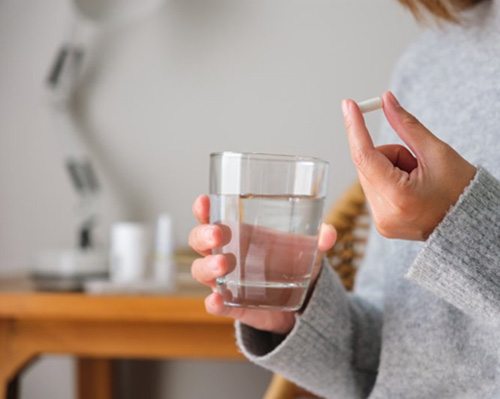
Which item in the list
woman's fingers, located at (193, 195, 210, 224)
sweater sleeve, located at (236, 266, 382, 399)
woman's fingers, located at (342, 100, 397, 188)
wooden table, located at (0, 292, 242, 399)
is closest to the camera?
woman's fingers, located at (342, 100, 397, 188)

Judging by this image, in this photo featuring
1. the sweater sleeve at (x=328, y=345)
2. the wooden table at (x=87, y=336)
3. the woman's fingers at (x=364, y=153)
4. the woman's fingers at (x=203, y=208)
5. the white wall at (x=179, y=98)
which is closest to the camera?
the woman's fingers at (x=364, y=153)

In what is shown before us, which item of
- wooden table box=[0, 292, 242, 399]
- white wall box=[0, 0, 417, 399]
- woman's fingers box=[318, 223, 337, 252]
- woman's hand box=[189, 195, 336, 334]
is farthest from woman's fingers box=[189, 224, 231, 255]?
white wall box=[0, 0, 417, 399]

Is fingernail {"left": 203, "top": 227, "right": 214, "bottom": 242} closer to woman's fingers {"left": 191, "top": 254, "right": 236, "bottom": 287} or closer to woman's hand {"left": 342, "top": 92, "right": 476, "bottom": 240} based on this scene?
woman's fingers {"left": 191, "top": 254, "right": 236, "bottom": 287}

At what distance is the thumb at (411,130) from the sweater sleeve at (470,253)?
1.7 inches

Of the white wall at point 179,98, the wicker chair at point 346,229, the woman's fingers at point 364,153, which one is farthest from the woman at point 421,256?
the white wall at point 179,98

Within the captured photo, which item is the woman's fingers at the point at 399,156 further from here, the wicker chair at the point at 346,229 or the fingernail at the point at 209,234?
the wicker chair at the point at 346,229

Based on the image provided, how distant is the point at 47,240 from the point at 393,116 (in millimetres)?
1353

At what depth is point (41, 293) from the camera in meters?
1.25

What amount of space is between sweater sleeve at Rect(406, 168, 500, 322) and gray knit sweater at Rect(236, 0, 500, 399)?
0.01 meters

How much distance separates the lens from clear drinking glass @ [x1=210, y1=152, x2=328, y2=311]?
55cm

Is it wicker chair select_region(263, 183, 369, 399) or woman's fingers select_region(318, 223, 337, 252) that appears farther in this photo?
wicker chair select_region(263, 183, 369, 399)

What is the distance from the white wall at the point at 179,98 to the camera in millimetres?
1636

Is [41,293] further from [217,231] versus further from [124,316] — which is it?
[217,231]

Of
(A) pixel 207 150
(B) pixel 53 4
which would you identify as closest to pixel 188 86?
(A) pixel 207 150
